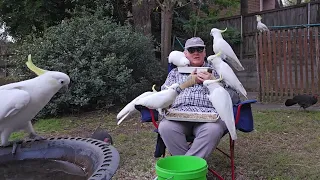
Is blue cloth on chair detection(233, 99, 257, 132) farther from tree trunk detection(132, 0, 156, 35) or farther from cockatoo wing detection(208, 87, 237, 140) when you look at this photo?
tree trunk detection(132, 0, 156, 35)

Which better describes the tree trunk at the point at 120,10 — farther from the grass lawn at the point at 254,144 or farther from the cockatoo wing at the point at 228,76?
the cockatoo wing at the point at 228,76

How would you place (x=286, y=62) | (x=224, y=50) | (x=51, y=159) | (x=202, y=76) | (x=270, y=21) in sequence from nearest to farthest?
(x=51, y=159) → (x=202, y=76) → (x=224, y=50) → (x=286, y=62) → (x=270, y=21)

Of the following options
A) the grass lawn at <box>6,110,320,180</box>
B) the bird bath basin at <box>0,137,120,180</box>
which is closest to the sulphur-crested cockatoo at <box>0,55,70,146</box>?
the bird bath basin at <box>0,137,120,180</box>

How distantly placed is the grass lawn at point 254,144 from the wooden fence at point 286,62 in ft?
3.53

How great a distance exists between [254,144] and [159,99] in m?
1.72

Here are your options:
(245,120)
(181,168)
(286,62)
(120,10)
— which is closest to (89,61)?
(120,10)

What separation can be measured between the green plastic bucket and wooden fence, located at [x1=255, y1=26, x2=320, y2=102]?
4.59 m

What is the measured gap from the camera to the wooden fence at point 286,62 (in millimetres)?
6176

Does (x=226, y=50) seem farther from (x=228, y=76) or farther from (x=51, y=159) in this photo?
(x=51, y=159)

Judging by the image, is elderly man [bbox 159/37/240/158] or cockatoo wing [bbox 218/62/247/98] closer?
elderly man [bbox 159/37/240/158]

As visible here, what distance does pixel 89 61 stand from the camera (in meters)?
5.73

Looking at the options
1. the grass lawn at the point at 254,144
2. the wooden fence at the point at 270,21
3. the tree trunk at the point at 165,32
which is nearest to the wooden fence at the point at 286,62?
the grass lawn at the point at 254,144

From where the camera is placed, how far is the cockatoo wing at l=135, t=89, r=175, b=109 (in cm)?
Result: 249

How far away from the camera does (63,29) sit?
19.7 ft
